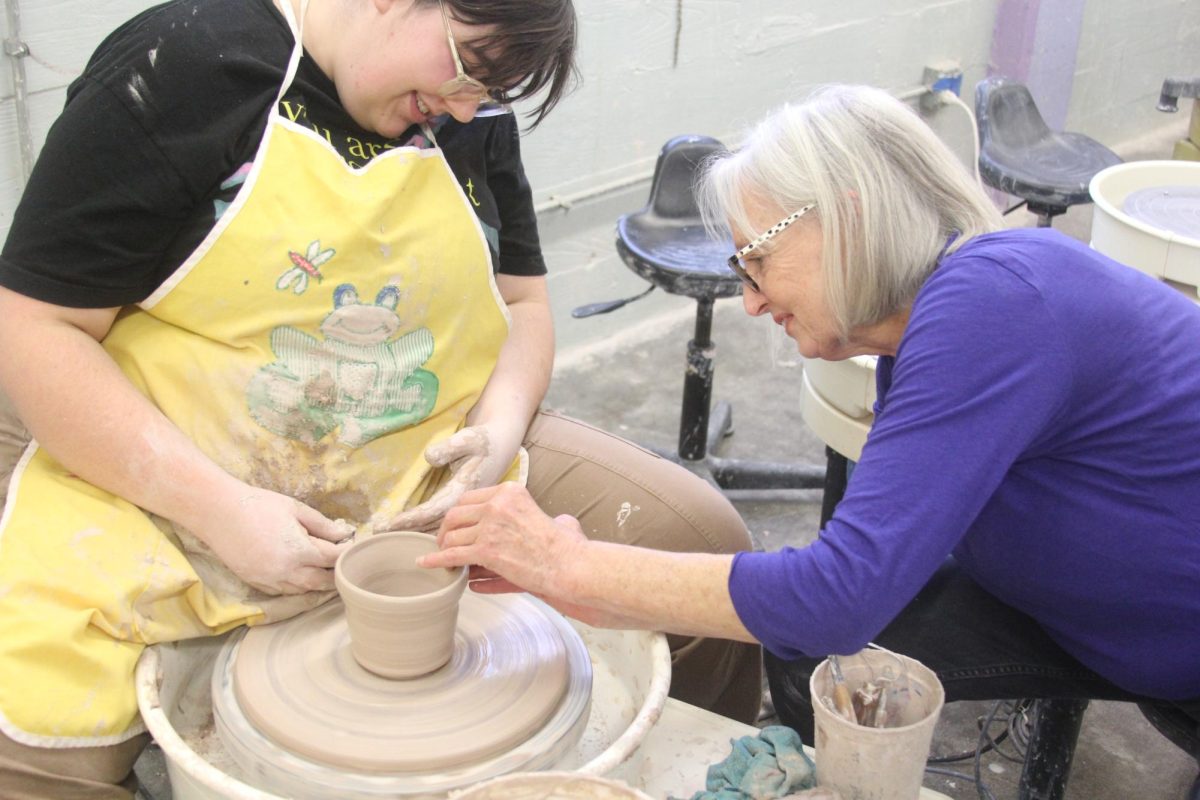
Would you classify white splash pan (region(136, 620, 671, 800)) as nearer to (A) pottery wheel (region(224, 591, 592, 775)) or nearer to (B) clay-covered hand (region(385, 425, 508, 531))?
(A) pottery wheel (region(224, 591, 592, 775))

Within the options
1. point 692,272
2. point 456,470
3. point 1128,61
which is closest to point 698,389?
point 692,272

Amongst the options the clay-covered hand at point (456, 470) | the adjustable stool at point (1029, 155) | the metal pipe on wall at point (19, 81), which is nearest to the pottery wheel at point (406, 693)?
the clay-covered hand at point (456, 470)

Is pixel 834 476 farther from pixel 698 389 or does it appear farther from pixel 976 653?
pixel 976 653

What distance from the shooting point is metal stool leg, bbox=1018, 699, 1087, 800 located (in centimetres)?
183

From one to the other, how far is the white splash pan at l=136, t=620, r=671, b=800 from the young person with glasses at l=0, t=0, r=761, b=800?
0.06 metres

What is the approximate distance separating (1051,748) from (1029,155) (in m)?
1.87

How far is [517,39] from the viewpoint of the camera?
61.1 inches

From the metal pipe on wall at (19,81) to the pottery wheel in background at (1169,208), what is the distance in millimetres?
2051

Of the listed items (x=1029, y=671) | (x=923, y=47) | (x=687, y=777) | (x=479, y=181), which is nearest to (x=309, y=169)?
(x=479, y=181)

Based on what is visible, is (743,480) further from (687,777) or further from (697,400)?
(687,777)

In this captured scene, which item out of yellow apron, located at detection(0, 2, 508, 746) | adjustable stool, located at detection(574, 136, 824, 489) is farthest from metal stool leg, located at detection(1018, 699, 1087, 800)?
adjustable stool, located at detection(574, 136, 824, 489)

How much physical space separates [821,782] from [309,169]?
1.00 meters

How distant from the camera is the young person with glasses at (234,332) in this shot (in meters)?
1.48

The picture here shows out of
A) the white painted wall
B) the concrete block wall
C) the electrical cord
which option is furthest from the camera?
the white painted wall
